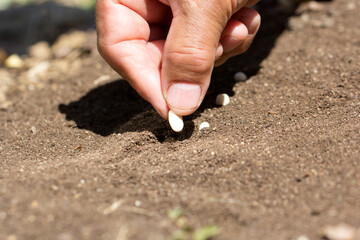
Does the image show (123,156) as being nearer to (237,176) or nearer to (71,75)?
(237,176)

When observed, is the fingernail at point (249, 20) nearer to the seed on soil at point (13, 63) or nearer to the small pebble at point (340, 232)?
the small pebble at point (340, 232)

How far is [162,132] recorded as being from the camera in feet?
6.68

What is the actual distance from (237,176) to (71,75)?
2.00m

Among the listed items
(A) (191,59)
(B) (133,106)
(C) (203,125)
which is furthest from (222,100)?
(B) (133,106)

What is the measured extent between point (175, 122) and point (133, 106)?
24.9 inches

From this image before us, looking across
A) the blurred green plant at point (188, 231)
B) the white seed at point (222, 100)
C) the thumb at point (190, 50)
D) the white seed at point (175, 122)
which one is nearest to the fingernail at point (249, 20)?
the thumb at point (190, 50)

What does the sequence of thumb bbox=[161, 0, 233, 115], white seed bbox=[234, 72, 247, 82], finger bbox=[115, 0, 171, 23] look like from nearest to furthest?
thumb bbox=[161, 0, 233, 115] → finger bbox=[115, 0, 171, 23] → white seed bbox=[234, 72, 247, 82]

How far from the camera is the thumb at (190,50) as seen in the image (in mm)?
1785

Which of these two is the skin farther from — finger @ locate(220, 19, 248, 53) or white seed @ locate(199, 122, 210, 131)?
white seed @ locate(199, 122, 210, 131)

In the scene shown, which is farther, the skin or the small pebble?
the skin

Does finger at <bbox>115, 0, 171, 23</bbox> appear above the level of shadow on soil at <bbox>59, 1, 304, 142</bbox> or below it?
above


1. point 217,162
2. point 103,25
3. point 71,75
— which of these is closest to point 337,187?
point 217,162

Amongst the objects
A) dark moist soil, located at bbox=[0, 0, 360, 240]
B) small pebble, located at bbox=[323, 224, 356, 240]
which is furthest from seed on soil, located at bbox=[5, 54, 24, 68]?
small pebble, located at bbox=[323, 224, 356, 240]

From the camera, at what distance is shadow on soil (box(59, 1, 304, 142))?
6.87ft
